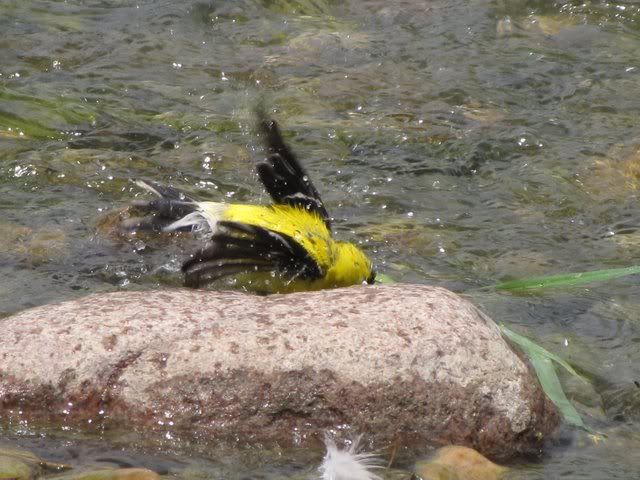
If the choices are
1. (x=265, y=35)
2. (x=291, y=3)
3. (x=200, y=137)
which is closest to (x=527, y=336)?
(x=200, y=137)

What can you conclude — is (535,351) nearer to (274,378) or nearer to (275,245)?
(275,245)

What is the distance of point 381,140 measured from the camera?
6434 millimetres

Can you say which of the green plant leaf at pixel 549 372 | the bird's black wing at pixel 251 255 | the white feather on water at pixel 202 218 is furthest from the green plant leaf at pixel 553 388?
the white feather on water at pixel 202 218

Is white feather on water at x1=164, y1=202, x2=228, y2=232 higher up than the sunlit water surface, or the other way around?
white feather on water at x1=164, y1=202, x2=228, y2=232

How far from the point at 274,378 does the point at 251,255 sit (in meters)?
0.83

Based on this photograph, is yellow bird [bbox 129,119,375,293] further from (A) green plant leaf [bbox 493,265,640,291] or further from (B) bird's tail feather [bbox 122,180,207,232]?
(A) green plant leaf [bbox 493,265,640,291]

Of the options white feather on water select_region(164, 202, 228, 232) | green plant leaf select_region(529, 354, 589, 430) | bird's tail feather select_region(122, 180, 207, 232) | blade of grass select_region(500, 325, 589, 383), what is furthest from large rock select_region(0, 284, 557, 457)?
bird's tail feather select_region(122, 180, 207, 232)

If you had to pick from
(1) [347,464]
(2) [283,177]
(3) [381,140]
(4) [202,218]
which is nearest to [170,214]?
(4) [202,218]

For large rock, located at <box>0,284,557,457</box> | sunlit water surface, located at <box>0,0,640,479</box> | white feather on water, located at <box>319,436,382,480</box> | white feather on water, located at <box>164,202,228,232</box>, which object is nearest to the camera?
white feather on water, located at <box>319,436,382,480</box>

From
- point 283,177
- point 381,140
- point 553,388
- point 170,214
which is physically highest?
point 283,177

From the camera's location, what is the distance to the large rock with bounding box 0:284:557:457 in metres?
3.31

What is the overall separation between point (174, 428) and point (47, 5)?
5536 mm

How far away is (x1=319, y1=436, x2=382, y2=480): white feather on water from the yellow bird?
92 cm

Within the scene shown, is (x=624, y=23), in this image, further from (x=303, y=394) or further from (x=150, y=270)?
(x=303, y=394)
